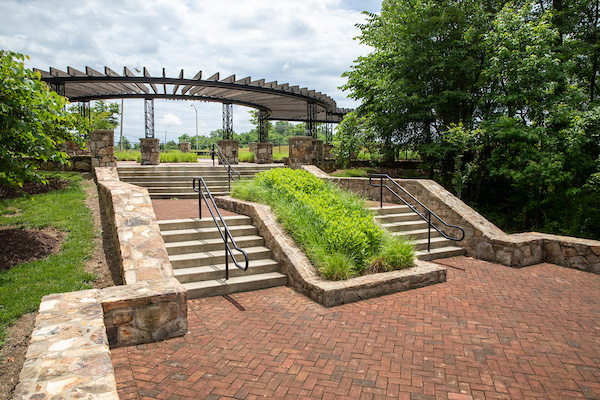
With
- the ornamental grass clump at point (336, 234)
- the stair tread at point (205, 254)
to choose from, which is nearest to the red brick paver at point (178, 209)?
the ornamental grass clump at point (336, 234)

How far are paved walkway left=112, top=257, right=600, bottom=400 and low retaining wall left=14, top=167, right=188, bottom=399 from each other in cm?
29

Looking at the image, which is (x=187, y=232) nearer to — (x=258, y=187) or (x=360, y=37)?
(x=258, y=187)

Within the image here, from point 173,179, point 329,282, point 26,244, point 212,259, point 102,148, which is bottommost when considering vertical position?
point 329,282

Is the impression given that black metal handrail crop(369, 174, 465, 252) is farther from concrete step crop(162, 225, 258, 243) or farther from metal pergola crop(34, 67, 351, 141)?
metal pergola crop(34, 67, 351, 141)

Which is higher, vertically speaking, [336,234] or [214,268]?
[336,234]

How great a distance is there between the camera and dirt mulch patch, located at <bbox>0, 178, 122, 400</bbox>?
11.0 feet

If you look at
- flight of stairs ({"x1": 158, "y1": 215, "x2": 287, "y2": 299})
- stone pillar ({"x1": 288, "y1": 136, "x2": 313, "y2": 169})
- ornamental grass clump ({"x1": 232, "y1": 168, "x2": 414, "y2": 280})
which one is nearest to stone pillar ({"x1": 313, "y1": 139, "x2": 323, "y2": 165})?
stone pillar ({"x1": 288, "y1": 136, "x2": 313, "y2": 169})

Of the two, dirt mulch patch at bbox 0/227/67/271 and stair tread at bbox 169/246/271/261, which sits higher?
dirt mulch patch at bbox 0/227/67/271

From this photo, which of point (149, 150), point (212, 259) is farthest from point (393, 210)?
point (149, 150)

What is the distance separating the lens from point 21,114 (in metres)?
5.71

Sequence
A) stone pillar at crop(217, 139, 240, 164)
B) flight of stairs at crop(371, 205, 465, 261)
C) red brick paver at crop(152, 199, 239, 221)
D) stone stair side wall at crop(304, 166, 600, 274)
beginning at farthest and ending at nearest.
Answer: stone pillar at crop(217, 139, 240, 164) < red brick paver at crop(152, 199, 239, 221) < flight of stairs at crop(371, 205, 465, 261) < stone stair side wall at crop(304, 166, 600, 274)

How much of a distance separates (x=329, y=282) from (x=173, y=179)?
7.99m

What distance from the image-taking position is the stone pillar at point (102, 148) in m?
11.6

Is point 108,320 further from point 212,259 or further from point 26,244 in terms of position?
point 26,244
